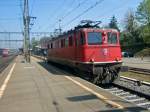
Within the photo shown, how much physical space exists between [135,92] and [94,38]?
5793 millimetres

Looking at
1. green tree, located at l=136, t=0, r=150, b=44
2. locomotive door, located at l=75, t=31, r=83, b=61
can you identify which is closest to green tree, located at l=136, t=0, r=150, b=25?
green tree, located at l=136, t=0, r=150, b=44

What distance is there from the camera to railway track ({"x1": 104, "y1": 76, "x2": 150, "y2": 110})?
1416 cm

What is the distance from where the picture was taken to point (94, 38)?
21.1m

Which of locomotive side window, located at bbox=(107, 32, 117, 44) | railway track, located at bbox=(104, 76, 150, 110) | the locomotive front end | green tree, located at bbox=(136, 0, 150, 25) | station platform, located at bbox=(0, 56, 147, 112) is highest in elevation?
green tree, located at bbox=(136, 0, 150, 25)

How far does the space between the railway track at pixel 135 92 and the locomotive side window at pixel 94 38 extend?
2525 mm

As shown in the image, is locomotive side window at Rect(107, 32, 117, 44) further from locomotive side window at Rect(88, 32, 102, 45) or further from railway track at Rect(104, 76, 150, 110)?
railway track at Rect(104, 76, 150, 110)

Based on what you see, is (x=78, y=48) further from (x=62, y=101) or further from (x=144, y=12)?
(x=144, y=12)

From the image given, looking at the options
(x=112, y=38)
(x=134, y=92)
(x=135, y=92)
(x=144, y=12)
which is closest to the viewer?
(x=135, y=92)

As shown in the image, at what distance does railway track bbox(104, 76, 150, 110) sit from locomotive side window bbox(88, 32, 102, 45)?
8.29 feet

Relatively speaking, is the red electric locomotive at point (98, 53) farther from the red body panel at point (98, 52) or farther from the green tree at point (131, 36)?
the green tree at point (131, 36)

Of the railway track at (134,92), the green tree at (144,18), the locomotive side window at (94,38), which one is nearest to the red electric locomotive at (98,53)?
the locomotive side window at (94,38)

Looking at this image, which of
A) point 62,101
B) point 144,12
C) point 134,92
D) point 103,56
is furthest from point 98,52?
point 144,12

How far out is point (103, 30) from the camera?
21.2 meters

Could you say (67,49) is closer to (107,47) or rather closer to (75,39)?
(75,39)
